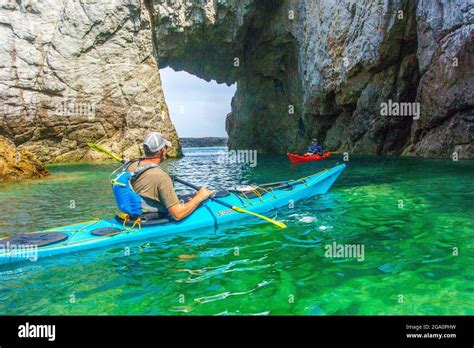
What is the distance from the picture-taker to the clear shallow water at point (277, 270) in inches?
152

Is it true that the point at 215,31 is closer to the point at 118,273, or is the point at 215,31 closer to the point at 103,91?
the point at 103,91

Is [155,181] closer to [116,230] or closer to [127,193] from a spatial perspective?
[127,193]

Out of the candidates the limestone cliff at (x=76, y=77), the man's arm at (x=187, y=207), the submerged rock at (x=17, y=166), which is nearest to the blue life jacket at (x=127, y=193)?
the man's arm at (x=187, y=207)

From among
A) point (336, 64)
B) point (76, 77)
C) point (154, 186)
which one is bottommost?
point (154, 186)

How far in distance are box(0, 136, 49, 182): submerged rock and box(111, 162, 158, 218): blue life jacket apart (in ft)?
40.3

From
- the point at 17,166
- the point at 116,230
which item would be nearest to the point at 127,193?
the point at 116,230

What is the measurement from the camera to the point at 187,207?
6.52 metres

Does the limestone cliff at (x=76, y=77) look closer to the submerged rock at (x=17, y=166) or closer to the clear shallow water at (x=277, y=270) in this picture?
the submerged rock at (x=17, y=166)

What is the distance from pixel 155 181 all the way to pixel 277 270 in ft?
8.21

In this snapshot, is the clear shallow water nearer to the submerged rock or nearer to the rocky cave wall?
the submerged rock

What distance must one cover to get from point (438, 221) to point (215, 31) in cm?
3045

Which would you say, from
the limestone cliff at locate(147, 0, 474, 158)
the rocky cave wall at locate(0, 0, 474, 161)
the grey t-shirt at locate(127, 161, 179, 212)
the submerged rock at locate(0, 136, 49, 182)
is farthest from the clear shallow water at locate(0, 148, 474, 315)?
the rocky cave wall at locate(0, 0, 474, 161)
